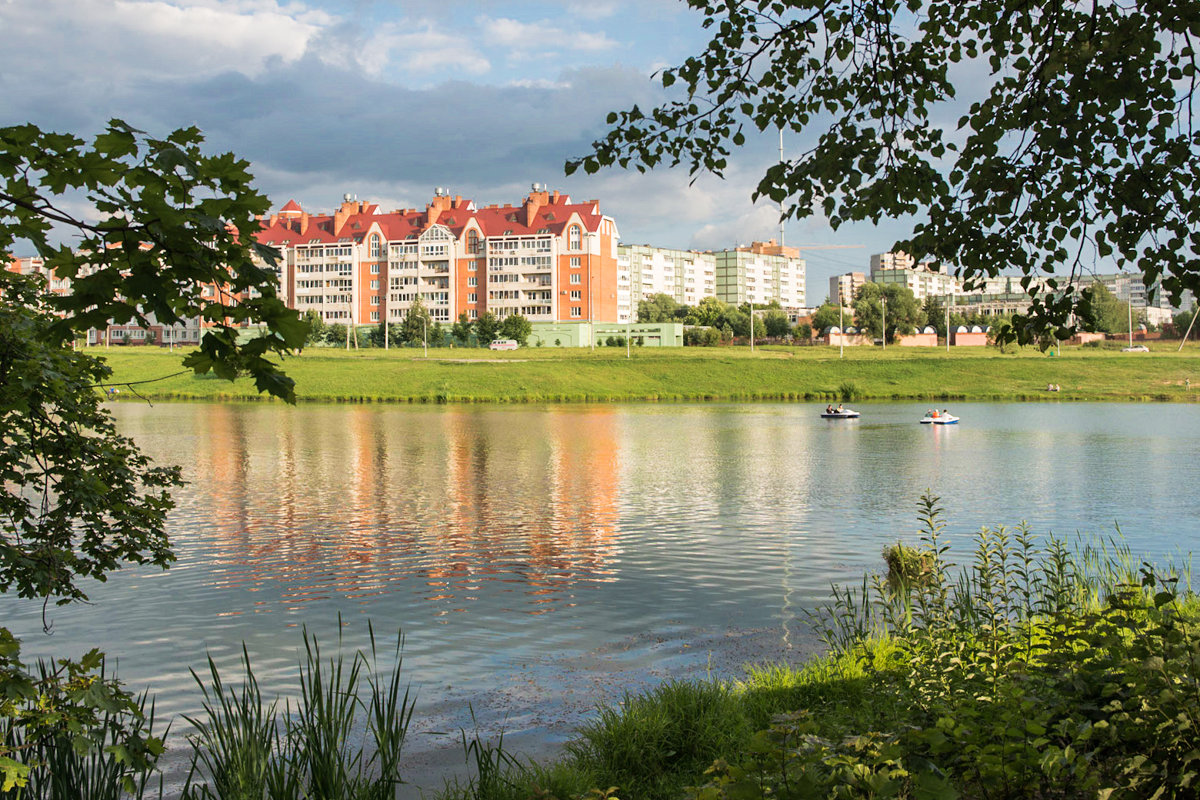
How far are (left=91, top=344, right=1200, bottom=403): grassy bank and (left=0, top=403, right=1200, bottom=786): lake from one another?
38.4m

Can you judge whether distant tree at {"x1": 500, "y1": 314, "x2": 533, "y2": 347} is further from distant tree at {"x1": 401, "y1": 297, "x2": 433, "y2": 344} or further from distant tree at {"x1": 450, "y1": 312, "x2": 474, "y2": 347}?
distant tree at {"x1": 401, "y1": 297, "x2": 433, "y2": 344}

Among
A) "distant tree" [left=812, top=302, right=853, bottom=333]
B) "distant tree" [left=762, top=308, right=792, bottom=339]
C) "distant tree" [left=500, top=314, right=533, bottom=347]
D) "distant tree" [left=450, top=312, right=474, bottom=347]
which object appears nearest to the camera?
"distant tree" [left=500, top=314, right=533, bottom=347]

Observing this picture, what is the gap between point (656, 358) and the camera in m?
103

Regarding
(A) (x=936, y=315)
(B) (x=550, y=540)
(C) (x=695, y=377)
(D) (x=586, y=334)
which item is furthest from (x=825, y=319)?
(B) (x=550, y=540)

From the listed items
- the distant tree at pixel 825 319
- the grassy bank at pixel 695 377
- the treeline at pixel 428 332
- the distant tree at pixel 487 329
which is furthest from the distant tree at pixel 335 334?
the distant tree at pixel 825 319

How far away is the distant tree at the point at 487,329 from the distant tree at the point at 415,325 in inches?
303

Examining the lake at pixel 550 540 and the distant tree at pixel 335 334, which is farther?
the distant tree at pixel 335 334

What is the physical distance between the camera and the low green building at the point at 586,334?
13775 centimetres

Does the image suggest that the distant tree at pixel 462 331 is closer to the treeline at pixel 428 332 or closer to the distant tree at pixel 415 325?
the treeline at pixel 428 332

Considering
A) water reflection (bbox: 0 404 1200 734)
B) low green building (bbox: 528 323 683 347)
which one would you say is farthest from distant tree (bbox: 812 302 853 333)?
water reflection (bbox: 0 404 1200 734)

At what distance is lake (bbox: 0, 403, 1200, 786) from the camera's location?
11.8 m

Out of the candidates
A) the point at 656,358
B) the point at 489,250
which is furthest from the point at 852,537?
the point at 489,250

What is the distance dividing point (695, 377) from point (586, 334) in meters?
45.5

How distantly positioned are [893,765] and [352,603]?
1096 cm
